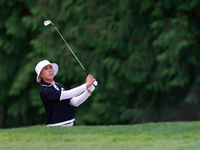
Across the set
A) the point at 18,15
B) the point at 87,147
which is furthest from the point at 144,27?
the point at 87,147

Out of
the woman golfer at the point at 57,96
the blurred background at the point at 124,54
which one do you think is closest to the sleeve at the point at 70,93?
the woman golfer at the point at 57,96

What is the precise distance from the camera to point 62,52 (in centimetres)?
1509

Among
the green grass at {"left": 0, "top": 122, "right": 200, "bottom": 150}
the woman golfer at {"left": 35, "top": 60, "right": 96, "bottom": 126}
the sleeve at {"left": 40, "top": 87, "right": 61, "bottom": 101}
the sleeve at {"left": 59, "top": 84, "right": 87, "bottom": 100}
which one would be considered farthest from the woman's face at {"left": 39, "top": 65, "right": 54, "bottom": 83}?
the green grass at {"left": 0, "top": 122, "right": 200, "bottom": 150}

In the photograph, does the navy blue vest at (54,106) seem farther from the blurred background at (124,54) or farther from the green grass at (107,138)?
the blurred background at (124,54)

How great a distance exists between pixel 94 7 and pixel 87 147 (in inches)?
395

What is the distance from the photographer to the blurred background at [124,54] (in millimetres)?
12703

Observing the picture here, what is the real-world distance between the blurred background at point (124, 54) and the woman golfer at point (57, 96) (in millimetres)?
6264

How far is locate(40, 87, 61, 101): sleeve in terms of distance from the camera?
6.16 meters

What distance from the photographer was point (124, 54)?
1406cm

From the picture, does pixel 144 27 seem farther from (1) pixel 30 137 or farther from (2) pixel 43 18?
(1) pixel 30 137

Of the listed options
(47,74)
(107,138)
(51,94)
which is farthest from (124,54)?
(107,138)

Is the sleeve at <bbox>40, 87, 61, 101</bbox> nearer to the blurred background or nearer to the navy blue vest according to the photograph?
the navy blue vest

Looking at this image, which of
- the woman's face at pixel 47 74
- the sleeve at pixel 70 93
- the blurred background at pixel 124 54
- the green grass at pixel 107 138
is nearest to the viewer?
the green grass at pixel 107 138

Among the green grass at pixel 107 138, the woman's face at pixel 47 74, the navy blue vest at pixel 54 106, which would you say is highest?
the woman's face at pixel 47 74
